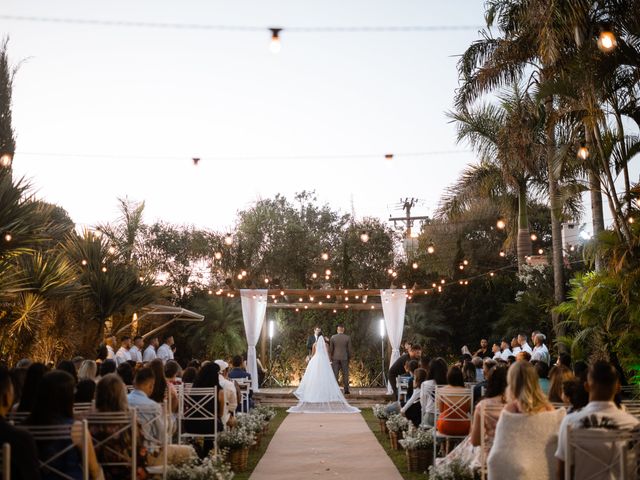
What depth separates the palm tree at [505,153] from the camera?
60.2 feet

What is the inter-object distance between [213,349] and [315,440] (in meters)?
12.9

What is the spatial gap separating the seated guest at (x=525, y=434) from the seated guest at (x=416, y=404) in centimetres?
618

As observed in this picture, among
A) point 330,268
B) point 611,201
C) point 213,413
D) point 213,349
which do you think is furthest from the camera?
point 330,268

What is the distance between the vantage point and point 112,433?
597cm

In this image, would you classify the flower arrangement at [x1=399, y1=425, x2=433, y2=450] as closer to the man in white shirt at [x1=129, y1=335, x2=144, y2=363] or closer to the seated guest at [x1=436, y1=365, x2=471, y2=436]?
the seated guest at [x1=436, y1=365, x2=471, y2=436]

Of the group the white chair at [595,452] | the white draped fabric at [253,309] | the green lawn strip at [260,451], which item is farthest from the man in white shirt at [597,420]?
the white draped fabric at [253,309]

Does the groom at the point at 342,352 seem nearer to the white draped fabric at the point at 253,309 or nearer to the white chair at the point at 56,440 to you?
the white draped fabric at the point at 253,309

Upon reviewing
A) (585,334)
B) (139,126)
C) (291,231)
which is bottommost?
(585,334)

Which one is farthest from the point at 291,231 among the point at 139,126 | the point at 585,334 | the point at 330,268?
the point at 585,334

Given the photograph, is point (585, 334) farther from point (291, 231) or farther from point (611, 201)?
point (291, 231)

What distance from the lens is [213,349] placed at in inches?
1017

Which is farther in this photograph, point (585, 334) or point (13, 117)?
point (13, 117)

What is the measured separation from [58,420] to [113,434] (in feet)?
2.23

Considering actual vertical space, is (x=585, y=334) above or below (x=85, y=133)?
below
